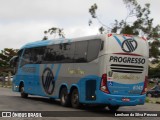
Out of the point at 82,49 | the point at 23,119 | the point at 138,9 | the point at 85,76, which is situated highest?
the point at 138,9

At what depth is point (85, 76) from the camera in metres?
18.5

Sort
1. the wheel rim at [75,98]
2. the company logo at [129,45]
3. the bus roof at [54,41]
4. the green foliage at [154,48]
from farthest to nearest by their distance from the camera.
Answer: the green foliage at [154,48] → the wheel rim at [75,98] → the bus roof at [54,41] → the company logo at [129,45]

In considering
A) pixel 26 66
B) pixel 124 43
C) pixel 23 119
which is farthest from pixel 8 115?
pixel 26 66

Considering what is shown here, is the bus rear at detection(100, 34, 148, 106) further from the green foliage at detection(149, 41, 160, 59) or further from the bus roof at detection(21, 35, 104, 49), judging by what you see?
the green foliage at detection(149, 41, 160, 59)

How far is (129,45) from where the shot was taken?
58.4 feet

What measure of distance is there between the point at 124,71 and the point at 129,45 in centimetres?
111

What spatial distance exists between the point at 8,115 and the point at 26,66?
10.3 metres

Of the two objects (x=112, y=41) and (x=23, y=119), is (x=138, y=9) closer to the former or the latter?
(x=112, y=41)

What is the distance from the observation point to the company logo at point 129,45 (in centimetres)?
1767

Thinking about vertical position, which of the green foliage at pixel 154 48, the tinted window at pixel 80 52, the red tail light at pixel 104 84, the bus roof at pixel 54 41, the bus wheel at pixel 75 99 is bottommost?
the bus wheel at pixel 75 99

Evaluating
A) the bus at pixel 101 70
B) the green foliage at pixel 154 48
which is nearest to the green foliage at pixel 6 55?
Answer: the green foliage at pixel 154 48

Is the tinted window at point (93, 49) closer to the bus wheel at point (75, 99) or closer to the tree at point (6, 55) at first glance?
the bus wheel at point (75, 99)

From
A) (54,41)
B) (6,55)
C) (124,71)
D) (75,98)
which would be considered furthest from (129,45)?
(6,55)

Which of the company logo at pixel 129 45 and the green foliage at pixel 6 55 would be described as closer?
the company logo at pixel 129 45
